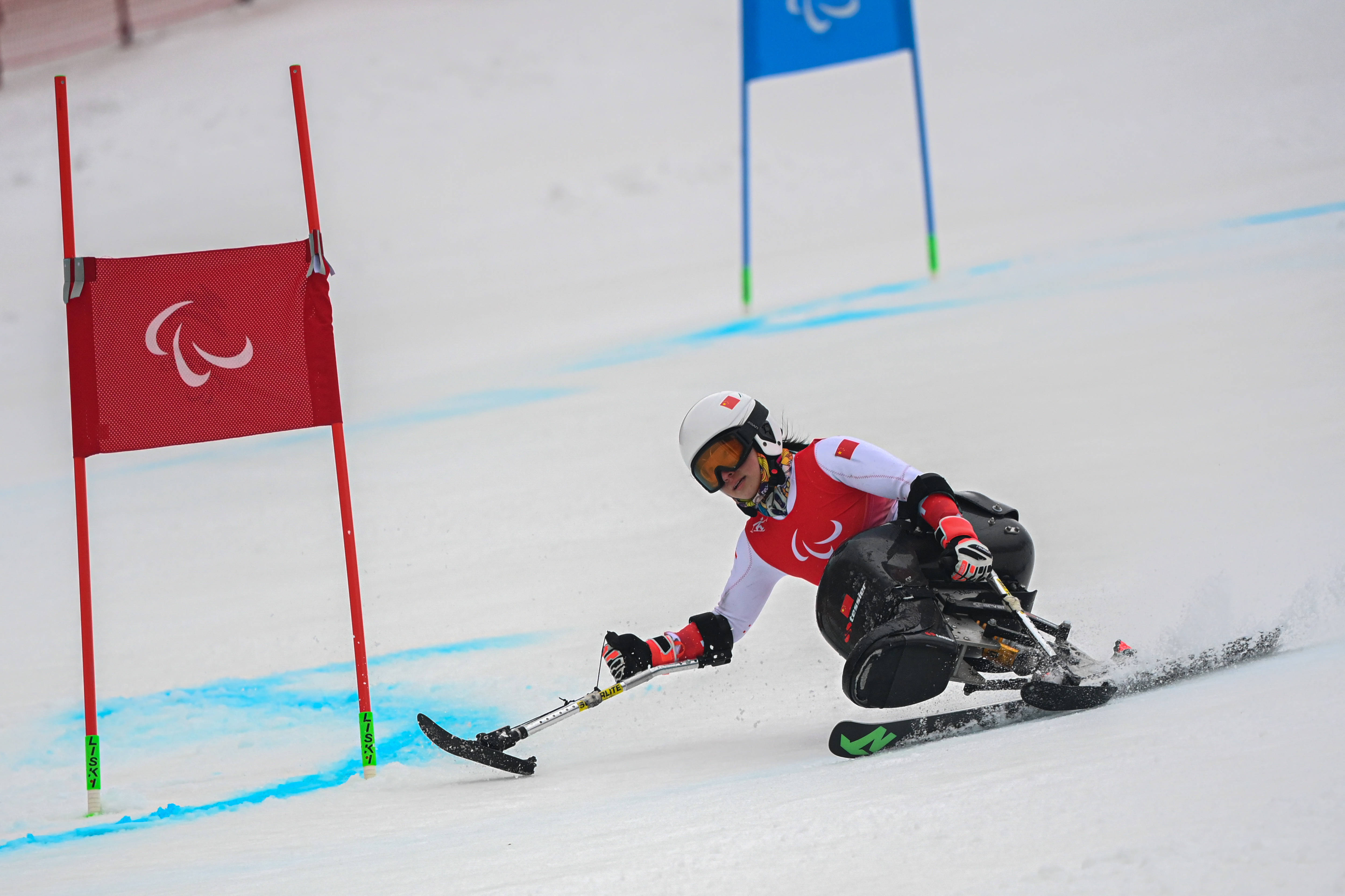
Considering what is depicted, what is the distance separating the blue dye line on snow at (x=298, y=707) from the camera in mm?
3775

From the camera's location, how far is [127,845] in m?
3.42

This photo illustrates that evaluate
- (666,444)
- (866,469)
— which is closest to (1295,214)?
(666,444)

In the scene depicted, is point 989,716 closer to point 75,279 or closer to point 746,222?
point 75,279

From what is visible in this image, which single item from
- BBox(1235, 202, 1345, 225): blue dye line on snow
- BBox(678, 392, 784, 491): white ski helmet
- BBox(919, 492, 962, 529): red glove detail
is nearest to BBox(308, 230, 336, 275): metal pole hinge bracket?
BBox(678, 392, 784, 491): white ski helmet

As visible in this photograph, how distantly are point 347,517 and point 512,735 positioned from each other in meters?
0.98

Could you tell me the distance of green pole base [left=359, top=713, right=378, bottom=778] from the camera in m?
3.99

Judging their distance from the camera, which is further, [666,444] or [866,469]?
[666,444]

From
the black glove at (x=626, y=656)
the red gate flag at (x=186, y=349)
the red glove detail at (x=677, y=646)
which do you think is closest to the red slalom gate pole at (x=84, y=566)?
the red gate flag at (x=186, y=349)

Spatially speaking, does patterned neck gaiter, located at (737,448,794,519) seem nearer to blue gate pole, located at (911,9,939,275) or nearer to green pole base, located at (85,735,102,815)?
green pole base, located at (85,735,102,815)

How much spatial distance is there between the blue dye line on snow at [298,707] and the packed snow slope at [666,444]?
0.09 ft

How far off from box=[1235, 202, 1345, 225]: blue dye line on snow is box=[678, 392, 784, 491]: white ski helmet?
791 centimetres

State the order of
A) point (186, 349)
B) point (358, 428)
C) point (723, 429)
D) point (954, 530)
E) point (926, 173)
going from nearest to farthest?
1. point (954, 530)
2. point (723, 429)
3. point (186, 349)
4. point (358, 428)
5. point (926, 173)

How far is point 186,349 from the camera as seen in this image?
4.10 m

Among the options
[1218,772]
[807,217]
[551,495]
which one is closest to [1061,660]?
[1218,772]
